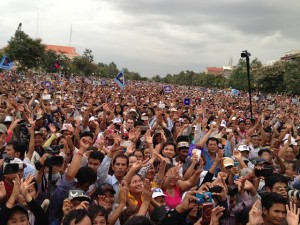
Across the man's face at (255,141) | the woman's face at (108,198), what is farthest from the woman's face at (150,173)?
the man's face at (255,141)

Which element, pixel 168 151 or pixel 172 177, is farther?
pixel 168 151

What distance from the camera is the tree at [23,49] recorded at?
33.8 meters

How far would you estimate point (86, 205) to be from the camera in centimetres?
310

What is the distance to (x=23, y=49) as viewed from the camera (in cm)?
3369

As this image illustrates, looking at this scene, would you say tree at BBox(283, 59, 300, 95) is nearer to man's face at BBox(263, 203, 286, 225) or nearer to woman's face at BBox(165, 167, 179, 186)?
woman's face at BBox(165, 167, 179, 186)

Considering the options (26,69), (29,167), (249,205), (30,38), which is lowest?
(249,205)

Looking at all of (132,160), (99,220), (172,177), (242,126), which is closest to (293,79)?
(242,126)

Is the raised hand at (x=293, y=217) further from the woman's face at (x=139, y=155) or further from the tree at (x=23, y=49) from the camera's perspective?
the tree at (x=23, y=49)

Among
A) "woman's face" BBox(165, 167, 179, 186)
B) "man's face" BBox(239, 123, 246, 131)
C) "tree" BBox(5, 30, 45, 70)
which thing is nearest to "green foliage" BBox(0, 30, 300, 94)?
"tree" BBox(5, 30, 45, 70)

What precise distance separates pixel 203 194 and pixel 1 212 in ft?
5.53

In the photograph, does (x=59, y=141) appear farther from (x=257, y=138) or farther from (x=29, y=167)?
(x=257, y=138)

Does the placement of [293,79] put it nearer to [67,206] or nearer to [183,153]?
[183,153]

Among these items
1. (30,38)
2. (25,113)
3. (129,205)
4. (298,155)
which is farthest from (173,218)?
(30,38)

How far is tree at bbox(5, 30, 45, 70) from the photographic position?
33.8 metres
